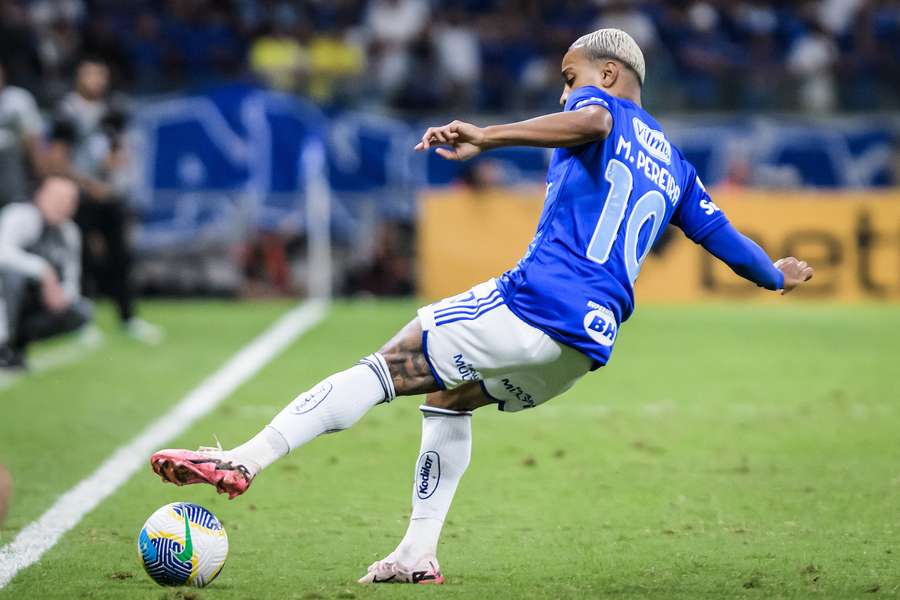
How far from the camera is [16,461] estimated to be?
7.61 m

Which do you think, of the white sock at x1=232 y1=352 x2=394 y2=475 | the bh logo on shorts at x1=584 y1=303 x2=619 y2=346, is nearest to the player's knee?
the white sock at x1=232 y1=352 x2=394 y2=475

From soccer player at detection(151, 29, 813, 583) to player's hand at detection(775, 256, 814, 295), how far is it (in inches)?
26.9

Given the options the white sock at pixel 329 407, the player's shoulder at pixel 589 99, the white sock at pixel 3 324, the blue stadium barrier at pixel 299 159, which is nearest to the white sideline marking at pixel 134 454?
the white sock at pixel 329 407

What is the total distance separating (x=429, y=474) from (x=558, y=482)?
197cm

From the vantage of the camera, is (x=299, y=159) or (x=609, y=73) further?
(x=299, y=159)

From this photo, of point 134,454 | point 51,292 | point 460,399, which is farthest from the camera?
point 51,292

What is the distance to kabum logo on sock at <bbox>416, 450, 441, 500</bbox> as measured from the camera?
511 centimetres

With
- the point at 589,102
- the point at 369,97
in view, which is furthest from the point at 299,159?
the point at 589,102

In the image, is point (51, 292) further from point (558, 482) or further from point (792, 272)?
point (792, 272)

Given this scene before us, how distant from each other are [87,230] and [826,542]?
9.68 m

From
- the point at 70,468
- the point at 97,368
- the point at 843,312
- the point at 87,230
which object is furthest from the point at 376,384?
the point at 843,312

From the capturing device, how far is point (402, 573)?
4953 mm

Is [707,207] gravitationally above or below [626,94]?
below

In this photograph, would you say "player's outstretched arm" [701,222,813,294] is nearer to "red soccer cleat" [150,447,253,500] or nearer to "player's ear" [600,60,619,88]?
"player's ear" [600,60,619,88]
